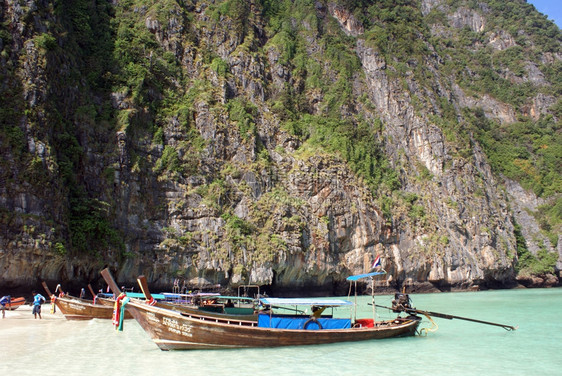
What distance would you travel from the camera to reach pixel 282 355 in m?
13.7

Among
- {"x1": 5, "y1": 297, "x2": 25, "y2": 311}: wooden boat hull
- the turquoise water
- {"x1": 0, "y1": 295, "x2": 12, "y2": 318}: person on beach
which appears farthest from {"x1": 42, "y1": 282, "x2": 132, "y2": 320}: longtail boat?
{"x1": 5, "y1": 297, "x2": 25, "y2": 311}: wooden boat hull

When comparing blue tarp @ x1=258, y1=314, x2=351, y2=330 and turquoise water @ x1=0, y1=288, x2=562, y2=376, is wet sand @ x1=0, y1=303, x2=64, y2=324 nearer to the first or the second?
turquoise water @ x1=0, y1=288, x2=562, y2=376

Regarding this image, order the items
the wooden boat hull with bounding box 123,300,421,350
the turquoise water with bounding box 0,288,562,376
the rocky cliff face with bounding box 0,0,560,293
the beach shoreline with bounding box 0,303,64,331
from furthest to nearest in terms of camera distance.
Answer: the rocky cliff face with bounding box 0,0,560,293 < the beach shoreline with bounding box 0,303,64,331 < the wooden boat hull with bounding box 123,300,421,350 < the turquoise water with bounding box 0,288,562,376

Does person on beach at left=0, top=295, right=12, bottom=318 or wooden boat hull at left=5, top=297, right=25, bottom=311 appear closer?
person on beach at left=0, top=295, right=12, bottom=318

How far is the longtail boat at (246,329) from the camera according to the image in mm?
13500

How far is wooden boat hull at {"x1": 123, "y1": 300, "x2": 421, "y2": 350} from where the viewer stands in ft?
44.2

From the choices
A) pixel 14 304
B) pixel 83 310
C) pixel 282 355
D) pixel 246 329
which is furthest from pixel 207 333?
pixel 14 304

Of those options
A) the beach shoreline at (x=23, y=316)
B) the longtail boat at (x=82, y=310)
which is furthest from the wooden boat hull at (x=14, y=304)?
the longtail boat at (x=82, y=310)

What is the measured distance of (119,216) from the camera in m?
34.9

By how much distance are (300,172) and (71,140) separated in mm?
21628

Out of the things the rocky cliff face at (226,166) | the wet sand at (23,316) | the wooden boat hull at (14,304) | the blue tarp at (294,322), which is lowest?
the wet sand at (23,316)

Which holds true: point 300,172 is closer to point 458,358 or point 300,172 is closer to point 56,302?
point 56,302

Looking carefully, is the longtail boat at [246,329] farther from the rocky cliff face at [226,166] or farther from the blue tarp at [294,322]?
the rocky cliff face at [226,166]

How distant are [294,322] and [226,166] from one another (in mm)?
28612
